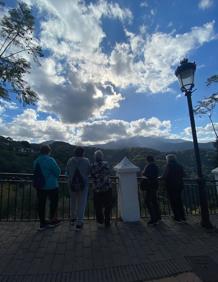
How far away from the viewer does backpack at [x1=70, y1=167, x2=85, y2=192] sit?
6453 mm

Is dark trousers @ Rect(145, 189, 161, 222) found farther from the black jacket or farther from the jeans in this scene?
the jeans

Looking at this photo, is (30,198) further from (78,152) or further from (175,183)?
(175,183)

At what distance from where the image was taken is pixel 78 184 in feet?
21.2

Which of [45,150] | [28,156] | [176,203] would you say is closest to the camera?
[45,150]

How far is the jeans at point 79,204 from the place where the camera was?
6.45 metres

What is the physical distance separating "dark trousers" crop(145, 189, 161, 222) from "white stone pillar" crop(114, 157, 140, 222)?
423 millimetres

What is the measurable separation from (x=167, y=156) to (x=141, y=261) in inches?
143

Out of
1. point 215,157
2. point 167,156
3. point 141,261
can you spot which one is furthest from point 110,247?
point 215,157

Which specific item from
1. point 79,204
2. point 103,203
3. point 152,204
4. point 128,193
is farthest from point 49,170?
point 152,204

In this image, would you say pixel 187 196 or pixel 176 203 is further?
pixel 187 196

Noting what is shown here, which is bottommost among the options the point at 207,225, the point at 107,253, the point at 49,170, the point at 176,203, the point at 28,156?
the point at 107,253

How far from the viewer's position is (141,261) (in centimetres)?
463

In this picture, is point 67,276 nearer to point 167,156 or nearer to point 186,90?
point 167,156

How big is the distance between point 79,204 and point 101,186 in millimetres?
638
